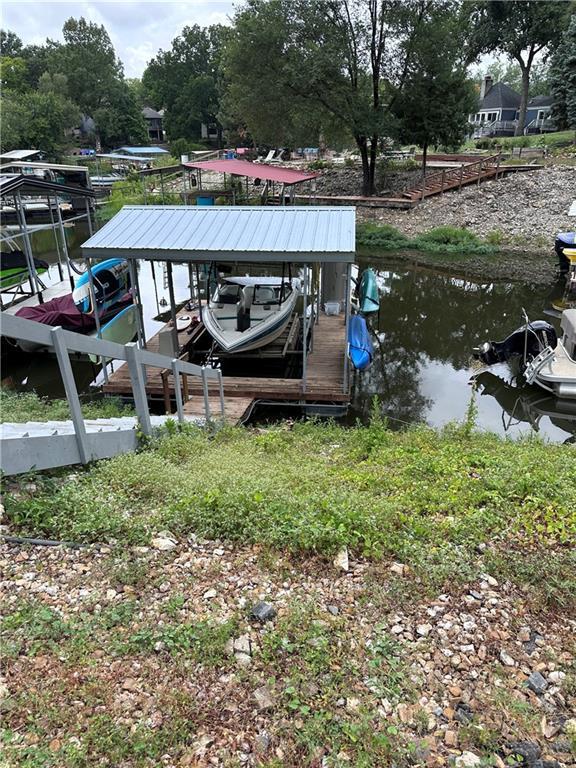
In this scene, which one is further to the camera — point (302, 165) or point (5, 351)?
point (302, 165)

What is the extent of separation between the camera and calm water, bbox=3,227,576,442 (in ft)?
32.7

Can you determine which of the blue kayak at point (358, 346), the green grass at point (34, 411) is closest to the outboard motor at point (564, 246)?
the blue kayak at point (358, 346)

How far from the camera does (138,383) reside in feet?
16.4

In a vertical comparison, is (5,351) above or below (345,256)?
below

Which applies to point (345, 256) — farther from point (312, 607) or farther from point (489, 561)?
point (312, 607)

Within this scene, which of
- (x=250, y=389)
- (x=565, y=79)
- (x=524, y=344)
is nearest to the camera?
(x=250, y=389)

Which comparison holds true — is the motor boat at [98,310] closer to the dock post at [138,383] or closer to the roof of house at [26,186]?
the roof of house at [26,186]

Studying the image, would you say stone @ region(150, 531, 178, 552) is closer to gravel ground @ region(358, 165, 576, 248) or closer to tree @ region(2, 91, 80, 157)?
gravel ground @ region(358, 165, 576, 248)

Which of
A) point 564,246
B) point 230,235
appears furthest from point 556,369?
point 564,246

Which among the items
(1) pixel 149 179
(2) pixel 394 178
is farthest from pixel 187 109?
(2) pixel 394 178

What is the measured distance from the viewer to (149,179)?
3631 centimetres

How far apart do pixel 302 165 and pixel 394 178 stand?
973 centimetres

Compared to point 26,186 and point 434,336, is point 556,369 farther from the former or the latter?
point 26,186

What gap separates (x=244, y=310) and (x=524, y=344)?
608 cm
